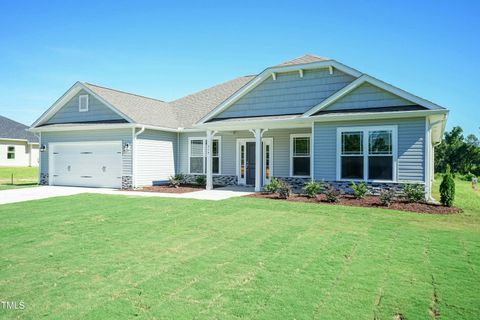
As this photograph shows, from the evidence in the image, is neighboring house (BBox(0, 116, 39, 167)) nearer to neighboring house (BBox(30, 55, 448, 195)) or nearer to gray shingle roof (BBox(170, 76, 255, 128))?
neighboring house (BBox(30, 55, 448, 195))

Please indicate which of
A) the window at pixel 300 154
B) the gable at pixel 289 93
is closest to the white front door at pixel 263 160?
the window at pixel 300 154

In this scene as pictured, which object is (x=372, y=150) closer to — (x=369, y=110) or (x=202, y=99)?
(x=369, y=110)

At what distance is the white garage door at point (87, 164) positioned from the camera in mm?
16688

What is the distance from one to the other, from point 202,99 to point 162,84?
264 cm

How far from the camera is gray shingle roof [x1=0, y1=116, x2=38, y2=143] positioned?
1346 inches

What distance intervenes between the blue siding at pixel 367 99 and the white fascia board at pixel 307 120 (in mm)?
661

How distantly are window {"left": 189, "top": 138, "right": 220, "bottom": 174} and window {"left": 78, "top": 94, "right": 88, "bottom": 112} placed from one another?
19.4 feet

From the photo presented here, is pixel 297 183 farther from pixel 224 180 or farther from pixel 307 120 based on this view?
pixel 224 180

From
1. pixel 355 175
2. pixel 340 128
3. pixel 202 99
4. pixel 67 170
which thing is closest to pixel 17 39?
pixel 67 170

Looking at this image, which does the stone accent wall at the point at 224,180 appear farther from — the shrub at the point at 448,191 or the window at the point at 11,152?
the window at the point at 11,152

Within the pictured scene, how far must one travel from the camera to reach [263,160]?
53.8 ft

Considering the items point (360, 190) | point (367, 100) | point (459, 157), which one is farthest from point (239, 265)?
point (459, 157)

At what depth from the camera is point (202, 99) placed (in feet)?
69.5

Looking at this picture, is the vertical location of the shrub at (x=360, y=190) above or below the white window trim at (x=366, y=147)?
below
